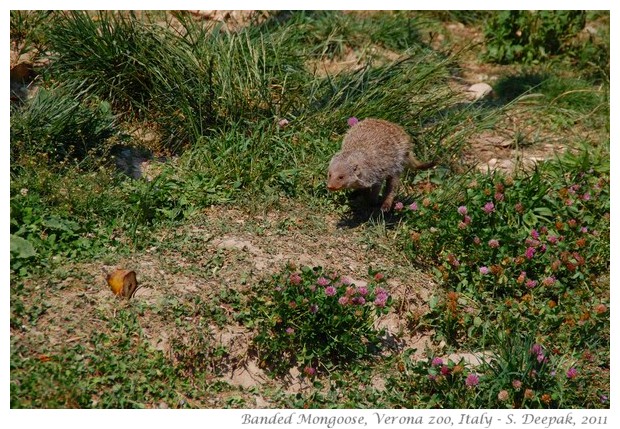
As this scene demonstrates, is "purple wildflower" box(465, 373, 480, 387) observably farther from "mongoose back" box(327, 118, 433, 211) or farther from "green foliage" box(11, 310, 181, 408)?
"mongoose back" box(327, 118, 433, 211)

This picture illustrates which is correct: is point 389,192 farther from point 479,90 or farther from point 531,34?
point 531,34

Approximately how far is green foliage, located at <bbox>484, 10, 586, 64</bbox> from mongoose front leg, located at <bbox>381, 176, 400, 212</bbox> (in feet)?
11.6

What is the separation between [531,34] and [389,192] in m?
3.91

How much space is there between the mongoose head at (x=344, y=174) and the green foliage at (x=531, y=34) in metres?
3.92

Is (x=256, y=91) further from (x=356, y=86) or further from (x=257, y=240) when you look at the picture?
(x=257, y=240)

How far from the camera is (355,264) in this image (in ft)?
23.0

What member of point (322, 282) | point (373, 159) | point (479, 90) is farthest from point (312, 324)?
point (479, 90)

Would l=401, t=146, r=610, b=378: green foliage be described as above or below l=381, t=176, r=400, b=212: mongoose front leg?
below

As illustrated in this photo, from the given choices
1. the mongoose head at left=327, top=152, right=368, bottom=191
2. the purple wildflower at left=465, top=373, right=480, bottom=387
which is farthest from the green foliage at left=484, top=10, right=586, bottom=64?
the purple wildflower at left=465, top=373, right=480, bottom=387

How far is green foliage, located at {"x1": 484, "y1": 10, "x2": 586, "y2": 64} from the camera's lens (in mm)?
10414

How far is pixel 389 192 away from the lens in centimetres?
761

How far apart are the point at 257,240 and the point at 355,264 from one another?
0.76 metres

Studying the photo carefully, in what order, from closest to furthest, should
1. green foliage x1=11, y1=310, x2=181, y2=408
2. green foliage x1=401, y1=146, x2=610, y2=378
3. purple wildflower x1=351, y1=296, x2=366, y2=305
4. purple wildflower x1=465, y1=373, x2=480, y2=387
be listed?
green foliage x1=11, y1=310, x2=181, y2=408, purple wildflower x1=465, y1=373, x2=480, y2=387, purple wildflower x1=351, y1=296, x2=366, y2=305, green foliage x1=401, y1=146, x2=610, y2=378
